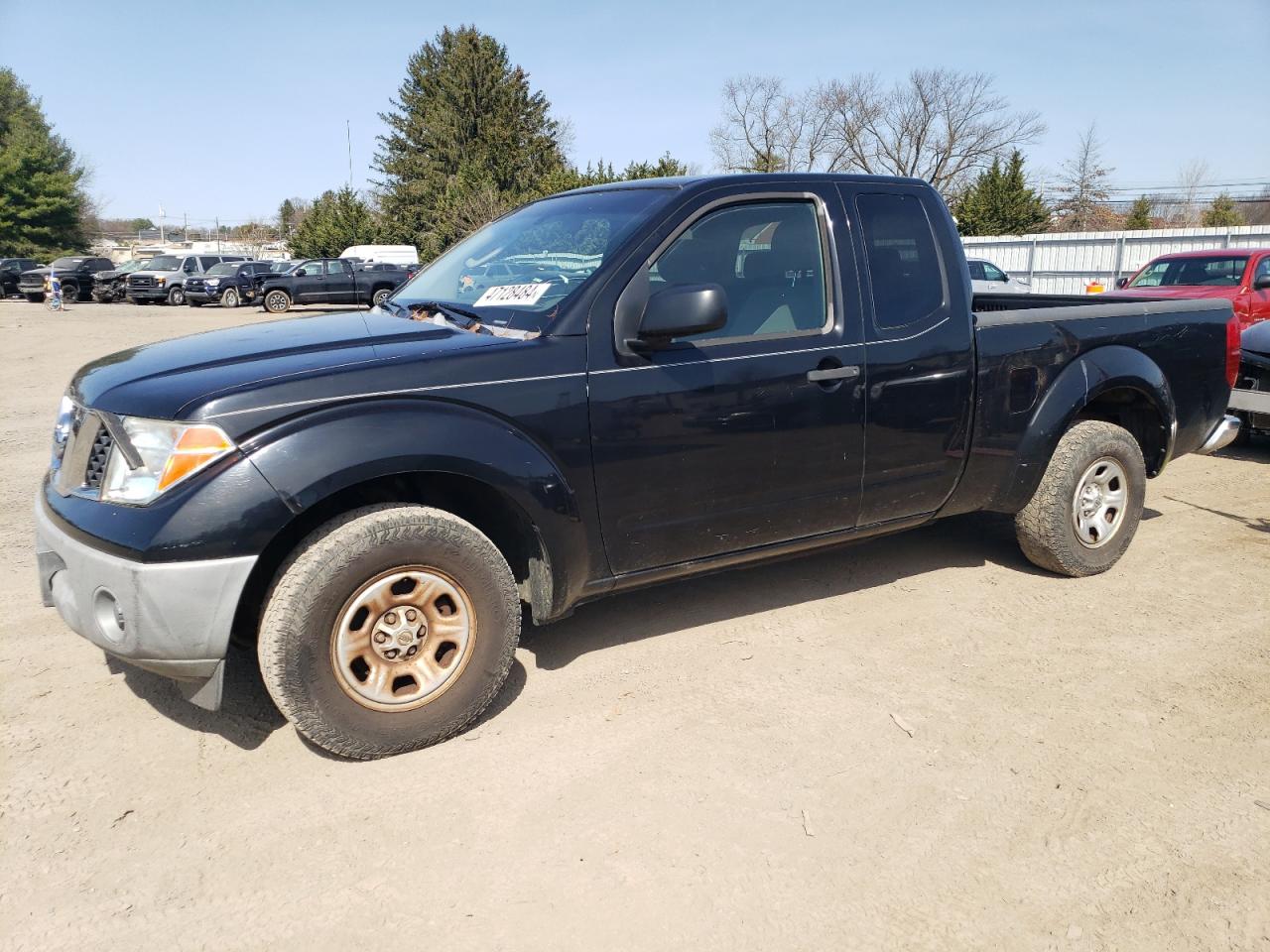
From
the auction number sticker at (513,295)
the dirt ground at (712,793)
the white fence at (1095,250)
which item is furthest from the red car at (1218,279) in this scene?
the white fence at (1095,250)

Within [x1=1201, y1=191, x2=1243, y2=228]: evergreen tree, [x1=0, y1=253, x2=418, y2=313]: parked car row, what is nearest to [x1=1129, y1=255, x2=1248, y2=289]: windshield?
[x1=0, y1=253, x2=418, y2=313]: parked car row

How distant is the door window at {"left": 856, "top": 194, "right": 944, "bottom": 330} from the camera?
399 cm

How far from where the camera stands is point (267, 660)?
2.86 metres

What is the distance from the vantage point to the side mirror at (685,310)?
10.6ft

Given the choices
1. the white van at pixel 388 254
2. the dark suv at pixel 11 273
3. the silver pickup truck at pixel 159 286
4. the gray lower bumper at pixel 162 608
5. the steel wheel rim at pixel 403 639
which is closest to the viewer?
the gray lower bumper at pixel 162 608

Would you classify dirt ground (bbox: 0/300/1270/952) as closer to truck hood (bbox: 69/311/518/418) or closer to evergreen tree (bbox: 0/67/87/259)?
truck hood (bbox: 69/311/518/418)

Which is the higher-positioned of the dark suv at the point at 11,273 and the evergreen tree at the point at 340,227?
the evergreen tree at the point at 340,227

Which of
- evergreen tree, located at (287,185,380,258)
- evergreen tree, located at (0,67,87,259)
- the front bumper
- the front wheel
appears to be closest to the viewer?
the front bumper

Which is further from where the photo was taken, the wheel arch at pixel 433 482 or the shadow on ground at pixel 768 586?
the shadow on ground at pixel 768 586

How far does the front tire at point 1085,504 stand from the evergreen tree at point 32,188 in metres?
61.9

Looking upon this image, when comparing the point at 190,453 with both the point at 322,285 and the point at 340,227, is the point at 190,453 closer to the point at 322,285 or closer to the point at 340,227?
the point at 322,285

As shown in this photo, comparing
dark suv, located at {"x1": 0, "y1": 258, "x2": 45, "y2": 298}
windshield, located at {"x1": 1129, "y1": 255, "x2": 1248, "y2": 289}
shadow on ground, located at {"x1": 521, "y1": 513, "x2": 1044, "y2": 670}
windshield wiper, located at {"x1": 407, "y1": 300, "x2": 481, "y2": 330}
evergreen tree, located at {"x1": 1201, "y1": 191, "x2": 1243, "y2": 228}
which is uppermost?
evergreen tree, located at {"x1": 1201, "y1": 191, "x2": 1243, "y2": 228}

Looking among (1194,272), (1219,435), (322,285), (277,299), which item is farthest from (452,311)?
(277,299)

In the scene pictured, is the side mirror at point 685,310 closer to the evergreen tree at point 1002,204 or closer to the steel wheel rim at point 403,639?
the steel wheel rim at point 403,639
